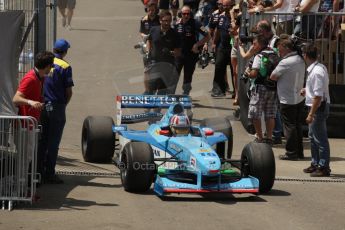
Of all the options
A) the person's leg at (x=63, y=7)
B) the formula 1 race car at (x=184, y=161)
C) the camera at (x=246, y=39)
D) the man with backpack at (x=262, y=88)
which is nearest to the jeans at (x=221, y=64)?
the camera at (x=246, y=39)

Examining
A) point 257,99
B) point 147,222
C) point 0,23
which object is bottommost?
point 147,222

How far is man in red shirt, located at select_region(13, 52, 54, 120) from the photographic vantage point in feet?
38.2

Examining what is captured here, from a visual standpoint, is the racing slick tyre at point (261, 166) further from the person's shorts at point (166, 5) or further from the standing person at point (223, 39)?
the person's shorts at point (166, 5)

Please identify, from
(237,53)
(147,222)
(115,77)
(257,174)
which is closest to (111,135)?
(257,174)

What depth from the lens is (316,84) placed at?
13414 millimetres

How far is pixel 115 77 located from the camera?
2219 centimetres

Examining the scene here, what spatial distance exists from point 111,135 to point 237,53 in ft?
17.9

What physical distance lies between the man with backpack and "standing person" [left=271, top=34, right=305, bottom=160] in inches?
12.2

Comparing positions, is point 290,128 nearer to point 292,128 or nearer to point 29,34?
point 292,128

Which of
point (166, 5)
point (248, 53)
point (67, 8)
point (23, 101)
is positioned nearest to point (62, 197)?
point (23, 101)

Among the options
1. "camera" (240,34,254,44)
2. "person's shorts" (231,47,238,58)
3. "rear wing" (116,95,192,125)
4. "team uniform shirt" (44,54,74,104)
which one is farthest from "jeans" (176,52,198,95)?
"team uniform shirt" (44,54,74,104)

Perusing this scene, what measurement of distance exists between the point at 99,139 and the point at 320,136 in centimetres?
Answer: 306

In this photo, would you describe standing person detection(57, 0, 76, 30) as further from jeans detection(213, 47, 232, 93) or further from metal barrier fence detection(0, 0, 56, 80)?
metal barrier fence detection(0, 0, 56, 80)

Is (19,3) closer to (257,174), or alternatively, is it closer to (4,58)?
(4,58)
